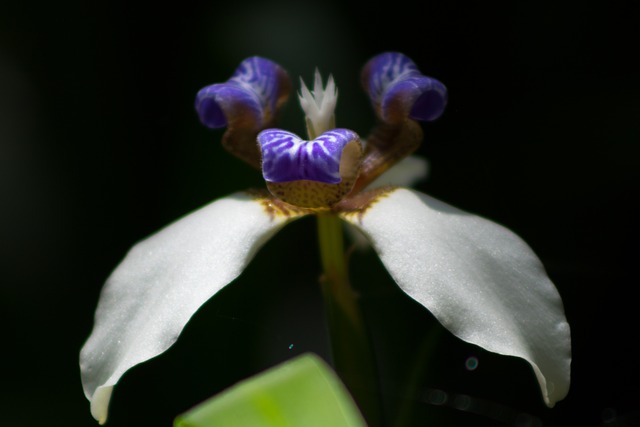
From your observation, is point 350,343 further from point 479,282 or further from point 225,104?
point 225,104

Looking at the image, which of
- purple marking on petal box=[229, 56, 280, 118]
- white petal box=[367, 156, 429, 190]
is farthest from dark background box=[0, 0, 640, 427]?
purple marking on petal box=[229, 56, 280, 118]

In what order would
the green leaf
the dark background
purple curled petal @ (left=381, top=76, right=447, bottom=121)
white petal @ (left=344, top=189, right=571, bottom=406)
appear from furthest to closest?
the dark background < purple curled petal @ (left=381, top=76, right=447, bottom=121) < white petal @ (left=344, top=189, right=571, bottom=406) < the green leaf

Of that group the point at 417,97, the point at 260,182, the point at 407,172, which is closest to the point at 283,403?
the point at 417,97

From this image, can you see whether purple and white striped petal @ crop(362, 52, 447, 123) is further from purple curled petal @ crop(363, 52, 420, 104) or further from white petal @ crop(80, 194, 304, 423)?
white petal @ crop(80, 194, 304, 423)

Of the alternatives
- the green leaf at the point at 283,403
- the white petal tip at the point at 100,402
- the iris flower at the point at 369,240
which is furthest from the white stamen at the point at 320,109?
the green leaf at the point at 283,403

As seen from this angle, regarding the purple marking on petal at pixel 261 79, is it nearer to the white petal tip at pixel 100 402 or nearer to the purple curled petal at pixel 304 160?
the purple curled petal at pixel 304 160

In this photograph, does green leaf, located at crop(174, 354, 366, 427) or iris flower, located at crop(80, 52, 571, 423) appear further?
iris flower, located at crop(80, 52, 571, 423)
